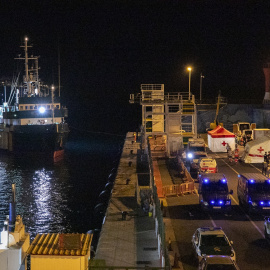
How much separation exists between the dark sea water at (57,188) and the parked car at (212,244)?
39.3ft

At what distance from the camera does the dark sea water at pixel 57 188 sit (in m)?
27.1

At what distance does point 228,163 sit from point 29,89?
4429 centimetres

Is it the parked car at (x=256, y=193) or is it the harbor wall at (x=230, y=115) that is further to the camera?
the harbor wall at (x=230, y=115)

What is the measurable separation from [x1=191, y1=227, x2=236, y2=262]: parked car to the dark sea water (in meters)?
12.0

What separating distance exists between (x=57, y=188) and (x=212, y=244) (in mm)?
25088

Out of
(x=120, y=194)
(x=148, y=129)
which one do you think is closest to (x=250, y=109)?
(x=148, y=129)

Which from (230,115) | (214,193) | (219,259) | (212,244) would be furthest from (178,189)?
(230,115)

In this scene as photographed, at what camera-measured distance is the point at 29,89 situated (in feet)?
233

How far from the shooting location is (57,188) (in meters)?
37.7

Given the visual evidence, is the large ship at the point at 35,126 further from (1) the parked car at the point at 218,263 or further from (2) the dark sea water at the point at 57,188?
(1) the parked car at the point at 218,263

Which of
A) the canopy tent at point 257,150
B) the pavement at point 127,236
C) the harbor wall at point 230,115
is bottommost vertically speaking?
the pavement at point 127,236

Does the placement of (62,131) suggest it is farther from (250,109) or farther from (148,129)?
(250,109)

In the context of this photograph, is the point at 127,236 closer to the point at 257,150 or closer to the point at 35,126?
the point at 257,150

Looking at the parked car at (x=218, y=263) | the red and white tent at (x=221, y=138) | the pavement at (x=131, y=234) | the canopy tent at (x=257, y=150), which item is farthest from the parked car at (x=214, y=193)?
the red and white tent at (x=221, y=138)
